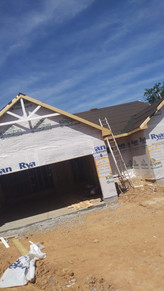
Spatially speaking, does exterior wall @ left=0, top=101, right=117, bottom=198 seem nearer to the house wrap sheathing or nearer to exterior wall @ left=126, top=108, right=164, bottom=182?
the house wrap sheathing

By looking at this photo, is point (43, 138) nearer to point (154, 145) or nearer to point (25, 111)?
point (25, 111)

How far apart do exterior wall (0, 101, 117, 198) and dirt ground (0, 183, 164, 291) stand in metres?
2.28

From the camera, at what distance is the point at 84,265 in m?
5.27

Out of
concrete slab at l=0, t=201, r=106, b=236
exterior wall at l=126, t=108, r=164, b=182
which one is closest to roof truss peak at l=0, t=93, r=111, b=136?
concrete slab at l=0, t=201, r=106, b=236

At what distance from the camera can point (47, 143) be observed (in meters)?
10.3

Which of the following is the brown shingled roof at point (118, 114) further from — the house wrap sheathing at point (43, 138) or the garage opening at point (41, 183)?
the house wrap sheathing at point (43, 138)

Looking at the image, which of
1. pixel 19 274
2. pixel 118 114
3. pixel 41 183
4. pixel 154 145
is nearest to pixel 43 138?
pixel 19 274

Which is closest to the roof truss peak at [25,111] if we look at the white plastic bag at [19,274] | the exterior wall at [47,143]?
the exterior wall at [47,143]

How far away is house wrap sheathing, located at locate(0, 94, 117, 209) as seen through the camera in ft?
32.7

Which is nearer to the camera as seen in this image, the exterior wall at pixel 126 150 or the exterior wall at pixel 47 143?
the exterior wall at pixel 47 143

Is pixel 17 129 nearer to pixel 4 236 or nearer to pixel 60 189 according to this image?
pixel 4 236

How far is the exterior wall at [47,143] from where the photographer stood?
10.0m

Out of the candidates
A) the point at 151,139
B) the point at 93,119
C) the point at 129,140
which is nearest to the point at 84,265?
the point at 151,139

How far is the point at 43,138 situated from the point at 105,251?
19.5ft
